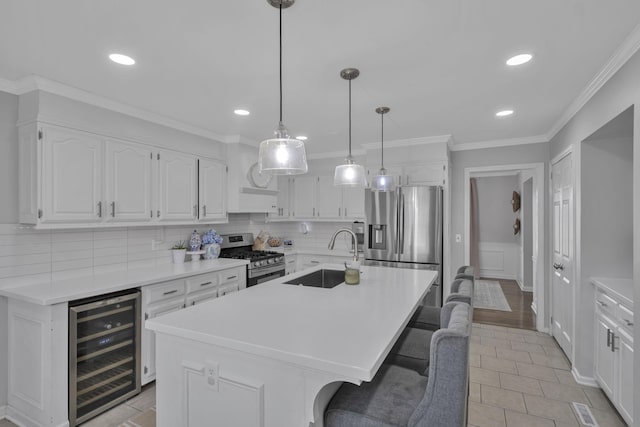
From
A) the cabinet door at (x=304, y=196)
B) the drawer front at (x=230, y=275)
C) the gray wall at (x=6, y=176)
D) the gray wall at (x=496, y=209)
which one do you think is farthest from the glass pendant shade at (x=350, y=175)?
the gray wall at (x=496, y=209)

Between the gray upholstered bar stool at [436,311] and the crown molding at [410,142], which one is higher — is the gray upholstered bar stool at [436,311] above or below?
below

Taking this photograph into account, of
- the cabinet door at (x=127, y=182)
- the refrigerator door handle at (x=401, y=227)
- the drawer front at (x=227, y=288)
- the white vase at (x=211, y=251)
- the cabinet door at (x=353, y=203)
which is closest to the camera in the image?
the cabinet door at (x=127, y=182)

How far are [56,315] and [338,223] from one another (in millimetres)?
3754

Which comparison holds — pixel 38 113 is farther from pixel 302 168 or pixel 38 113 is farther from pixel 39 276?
pixel 302 168

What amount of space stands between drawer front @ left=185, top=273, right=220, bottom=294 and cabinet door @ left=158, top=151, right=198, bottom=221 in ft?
2.26

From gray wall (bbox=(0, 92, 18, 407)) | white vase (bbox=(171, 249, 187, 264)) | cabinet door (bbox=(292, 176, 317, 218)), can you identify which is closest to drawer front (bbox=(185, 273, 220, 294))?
white vase (bbox=(171, 249, 187, 264))

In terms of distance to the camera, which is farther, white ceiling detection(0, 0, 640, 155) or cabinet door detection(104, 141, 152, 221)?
cabinet door detection(104, 141, 152, 221)

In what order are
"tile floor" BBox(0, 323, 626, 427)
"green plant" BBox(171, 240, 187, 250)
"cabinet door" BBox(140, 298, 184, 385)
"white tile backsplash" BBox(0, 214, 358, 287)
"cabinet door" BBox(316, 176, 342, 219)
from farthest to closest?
"cabinet door" BBox(316, 176, 342, 219)
"green plant" BBox(171, 240, 187, 250)
"cabinet door" BBox(140, 298, 184, 385)
"white tile backsplash" BBox(0, 214, 358, 287)
"tile floor" BBox(0, 323, 626, 427)

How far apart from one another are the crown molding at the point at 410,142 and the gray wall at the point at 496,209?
13.0 feet

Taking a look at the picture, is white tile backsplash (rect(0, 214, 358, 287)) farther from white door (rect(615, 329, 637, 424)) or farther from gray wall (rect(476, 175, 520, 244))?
gray wall (rect(476, 175, 520, 244))

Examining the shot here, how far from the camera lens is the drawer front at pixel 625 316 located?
6.92 ft

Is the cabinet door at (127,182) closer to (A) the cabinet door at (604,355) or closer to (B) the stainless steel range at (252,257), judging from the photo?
(B) the stainless steel range at (252,257)

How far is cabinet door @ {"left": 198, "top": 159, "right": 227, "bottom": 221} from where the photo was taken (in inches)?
150

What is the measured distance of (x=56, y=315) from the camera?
218 centimetres
